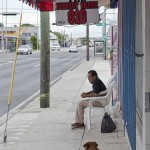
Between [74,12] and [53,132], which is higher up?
[74,12]

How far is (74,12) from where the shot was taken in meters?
13.0

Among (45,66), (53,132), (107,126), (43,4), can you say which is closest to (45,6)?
(43,4)

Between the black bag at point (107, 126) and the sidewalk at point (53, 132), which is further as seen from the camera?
the black bag at point (107, 126)

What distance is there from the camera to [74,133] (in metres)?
9.18

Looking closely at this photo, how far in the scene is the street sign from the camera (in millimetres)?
12977

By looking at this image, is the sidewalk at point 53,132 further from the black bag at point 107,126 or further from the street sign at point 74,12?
the street sign at point 74,12

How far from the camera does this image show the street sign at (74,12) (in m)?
13.0

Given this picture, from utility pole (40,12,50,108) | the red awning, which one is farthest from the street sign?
utility pole (40,12,50,108)

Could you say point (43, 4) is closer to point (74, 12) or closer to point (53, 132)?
point (74, 12)

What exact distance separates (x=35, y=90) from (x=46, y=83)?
21.6ft

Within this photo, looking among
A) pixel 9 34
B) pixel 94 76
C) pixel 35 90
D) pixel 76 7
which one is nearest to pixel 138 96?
pixel 94 76

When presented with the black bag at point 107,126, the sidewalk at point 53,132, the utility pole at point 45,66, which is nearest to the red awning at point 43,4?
the utility pole at point 45,66

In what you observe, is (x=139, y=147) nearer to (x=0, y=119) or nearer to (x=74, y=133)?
(x=74, y=133)

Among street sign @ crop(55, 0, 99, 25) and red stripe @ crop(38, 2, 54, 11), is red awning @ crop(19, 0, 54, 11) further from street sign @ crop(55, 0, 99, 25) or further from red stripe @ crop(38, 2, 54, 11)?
street sign @ crop(55, 0, 99, 25)
